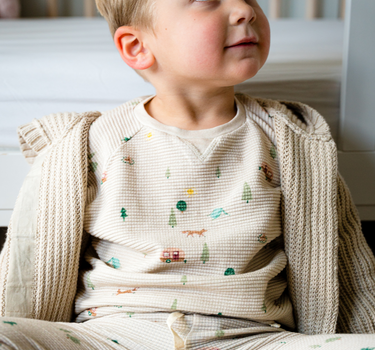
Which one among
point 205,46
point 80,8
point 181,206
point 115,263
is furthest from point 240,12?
point 80,8

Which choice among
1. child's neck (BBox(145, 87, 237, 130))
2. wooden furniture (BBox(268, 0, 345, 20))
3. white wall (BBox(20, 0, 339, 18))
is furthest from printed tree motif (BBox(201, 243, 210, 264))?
white wall (BBox(20, 0, 339, 18))

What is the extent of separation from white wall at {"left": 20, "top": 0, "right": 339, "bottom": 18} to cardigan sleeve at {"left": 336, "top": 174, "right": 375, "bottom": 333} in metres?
1.54

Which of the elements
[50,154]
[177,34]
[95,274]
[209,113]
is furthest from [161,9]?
[95,274]

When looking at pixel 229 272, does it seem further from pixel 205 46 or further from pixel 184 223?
pixel 205 46

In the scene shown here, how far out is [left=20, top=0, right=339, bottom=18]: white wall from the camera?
1.94 m

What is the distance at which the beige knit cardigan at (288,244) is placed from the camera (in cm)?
65

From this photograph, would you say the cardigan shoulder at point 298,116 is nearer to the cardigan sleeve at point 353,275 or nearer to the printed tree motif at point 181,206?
the cardigan sleeve at point 353,275

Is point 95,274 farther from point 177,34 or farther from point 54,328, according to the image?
point 177,34

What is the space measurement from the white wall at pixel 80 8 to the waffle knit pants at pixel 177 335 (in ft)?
5.72

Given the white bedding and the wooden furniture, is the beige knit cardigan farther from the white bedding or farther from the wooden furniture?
the wooden furniture

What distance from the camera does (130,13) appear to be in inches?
27.0

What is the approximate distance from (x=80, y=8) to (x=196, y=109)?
61.8 inches

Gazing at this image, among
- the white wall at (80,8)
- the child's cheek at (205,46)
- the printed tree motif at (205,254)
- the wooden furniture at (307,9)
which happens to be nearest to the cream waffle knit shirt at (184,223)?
the printed tree motif at (205,254)

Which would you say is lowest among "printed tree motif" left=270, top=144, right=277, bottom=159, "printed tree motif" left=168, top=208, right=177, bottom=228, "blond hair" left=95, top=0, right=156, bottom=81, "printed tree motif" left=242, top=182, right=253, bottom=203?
"printed tree motif" left=168, top=208, right=177, bottom=228
